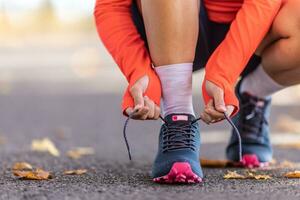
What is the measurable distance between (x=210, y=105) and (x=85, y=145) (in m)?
1.61

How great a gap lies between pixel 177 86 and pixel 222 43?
0.65ft

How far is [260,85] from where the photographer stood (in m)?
2.99

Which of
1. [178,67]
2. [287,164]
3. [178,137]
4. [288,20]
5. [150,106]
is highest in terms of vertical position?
[288,20]

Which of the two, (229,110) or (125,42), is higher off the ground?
(125,42)

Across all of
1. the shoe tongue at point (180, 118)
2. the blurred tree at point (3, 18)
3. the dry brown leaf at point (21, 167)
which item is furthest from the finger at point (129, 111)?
the blurred tree at point (3, 18)

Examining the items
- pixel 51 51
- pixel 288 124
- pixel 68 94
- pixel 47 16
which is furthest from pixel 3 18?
pixel 288 124

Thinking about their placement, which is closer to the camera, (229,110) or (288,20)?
(229,110)

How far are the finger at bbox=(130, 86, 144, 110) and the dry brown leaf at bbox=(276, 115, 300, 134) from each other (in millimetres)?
2125

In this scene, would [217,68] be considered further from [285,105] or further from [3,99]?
[3,99]

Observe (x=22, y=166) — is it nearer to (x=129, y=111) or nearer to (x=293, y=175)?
(x=129, y=111)

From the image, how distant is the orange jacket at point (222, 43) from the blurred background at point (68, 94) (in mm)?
244

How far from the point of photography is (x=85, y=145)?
3.95 meters

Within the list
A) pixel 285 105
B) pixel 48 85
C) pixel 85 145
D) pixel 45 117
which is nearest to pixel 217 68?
pixel 85 145

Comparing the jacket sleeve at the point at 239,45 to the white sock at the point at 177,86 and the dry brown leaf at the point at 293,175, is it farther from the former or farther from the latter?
the dry brown leaf at the point at 293,175
